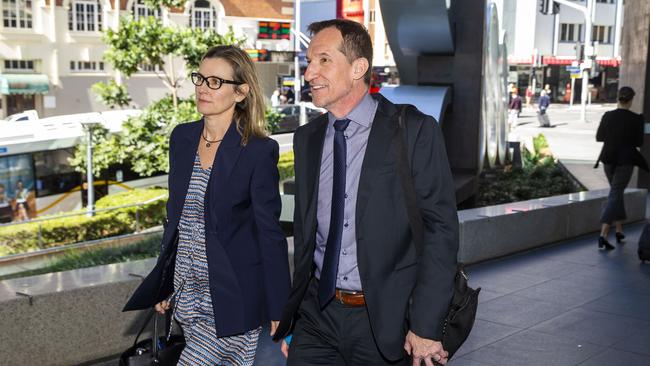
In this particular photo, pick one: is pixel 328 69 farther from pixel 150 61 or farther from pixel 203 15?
pixel 203 15

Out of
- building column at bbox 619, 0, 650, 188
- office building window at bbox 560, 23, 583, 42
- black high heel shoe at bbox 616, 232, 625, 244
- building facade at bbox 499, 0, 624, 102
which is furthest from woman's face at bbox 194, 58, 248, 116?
office building window at bbox 560, 23, 583, 42

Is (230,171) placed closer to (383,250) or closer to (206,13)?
(383,250)

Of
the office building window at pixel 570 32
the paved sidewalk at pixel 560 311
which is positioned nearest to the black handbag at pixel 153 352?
the paved sidewalk at pixel 560 311

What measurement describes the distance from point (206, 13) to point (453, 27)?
1732 inches

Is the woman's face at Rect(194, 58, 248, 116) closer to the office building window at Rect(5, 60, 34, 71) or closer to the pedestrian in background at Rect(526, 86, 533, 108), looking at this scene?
the office building window at Rect(5, 60, 34, 71)

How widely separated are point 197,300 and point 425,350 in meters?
1.03

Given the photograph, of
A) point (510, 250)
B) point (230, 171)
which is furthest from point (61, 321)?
point (510, 250)

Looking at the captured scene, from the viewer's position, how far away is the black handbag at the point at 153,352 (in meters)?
3.36

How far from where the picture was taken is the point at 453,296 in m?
2.93

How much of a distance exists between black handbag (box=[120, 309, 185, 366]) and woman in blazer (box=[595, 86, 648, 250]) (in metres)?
6.89

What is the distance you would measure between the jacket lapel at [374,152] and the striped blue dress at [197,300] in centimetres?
77

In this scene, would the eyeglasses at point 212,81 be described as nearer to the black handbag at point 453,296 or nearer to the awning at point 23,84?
the black handbag at point 453,296

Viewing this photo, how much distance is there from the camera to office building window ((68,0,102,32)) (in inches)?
1839

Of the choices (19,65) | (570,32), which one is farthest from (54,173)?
(570,32)
